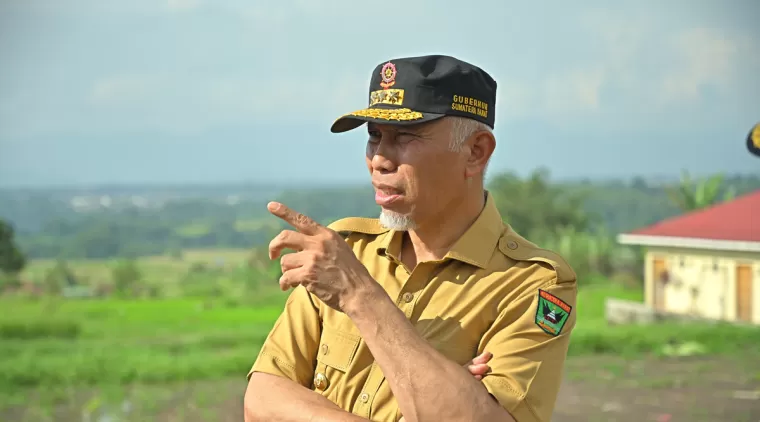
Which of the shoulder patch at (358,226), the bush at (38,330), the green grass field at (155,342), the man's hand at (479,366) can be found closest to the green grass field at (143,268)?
the green grass field at (155,342)

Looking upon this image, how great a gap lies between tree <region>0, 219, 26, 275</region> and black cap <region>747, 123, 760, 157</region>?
56.3 ft

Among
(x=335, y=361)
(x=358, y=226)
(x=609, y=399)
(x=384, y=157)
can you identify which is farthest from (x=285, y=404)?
(x=609, y=399)

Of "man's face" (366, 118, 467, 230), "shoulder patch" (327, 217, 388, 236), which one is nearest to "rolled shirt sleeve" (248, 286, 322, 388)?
"shoulder patch" (327, 217, 388, 236)

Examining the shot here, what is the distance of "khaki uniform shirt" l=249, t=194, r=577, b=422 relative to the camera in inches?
79.2

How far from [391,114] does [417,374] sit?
2.08ft

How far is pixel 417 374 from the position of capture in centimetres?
183

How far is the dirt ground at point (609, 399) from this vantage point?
790cm

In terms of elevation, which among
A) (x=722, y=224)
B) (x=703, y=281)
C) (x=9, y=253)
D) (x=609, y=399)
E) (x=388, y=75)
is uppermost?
(x=388, y=75)

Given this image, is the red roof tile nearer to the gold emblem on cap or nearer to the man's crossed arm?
the gold emblem on cap

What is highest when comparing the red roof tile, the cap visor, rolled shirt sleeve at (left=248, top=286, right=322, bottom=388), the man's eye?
the cap visor

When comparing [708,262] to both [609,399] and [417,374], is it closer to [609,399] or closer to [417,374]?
[609,399]

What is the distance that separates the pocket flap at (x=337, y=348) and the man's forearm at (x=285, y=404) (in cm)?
10

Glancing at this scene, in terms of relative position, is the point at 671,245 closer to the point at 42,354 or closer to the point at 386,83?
the point at 42,354

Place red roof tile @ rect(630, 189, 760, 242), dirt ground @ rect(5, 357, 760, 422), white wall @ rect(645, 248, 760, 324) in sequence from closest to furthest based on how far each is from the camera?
dirt ground @ rect(5, 357, 760, 422) → white wall @ rect(645, 248, 760, 324) → red roof tile @ rect(630, 189, 760, 242)
